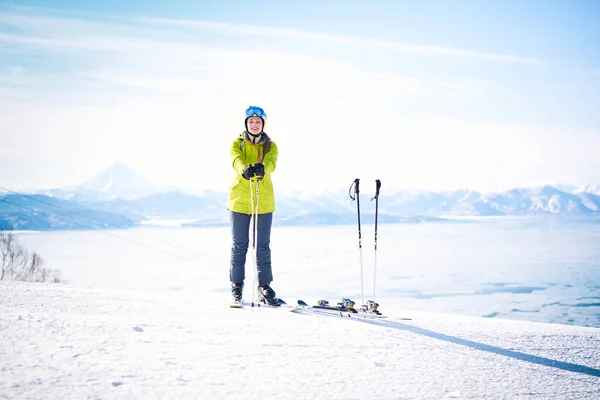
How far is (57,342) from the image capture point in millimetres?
2455

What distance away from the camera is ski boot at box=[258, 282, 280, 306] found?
4.23m

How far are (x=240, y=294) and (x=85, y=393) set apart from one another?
236 cm

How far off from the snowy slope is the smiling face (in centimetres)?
185

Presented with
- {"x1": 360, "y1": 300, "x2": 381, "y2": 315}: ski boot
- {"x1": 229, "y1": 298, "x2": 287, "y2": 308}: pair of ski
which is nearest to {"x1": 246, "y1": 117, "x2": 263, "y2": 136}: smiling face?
{"x1": 229, "y1": 298, "x2": 287, "y2": 308}: pair of ski

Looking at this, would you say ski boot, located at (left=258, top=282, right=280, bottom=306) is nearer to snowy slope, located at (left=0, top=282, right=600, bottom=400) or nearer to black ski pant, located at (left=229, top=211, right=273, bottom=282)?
black ski pant, located at (left=229, top=211, right=273, bottom=282)

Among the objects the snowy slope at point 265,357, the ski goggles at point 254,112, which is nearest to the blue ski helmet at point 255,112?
the ski goggles at point 254,112

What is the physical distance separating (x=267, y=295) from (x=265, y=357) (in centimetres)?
181

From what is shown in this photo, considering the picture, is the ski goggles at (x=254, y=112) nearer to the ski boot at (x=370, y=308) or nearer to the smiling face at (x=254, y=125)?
the smiling face at (x=254, y=125)

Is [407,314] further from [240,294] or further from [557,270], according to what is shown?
[557,270]

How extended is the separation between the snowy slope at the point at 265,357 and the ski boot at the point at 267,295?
61 centimetres

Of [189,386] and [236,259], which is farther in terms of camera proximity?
[236,259]

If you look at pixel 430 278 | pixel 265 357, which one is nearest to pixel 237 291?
pixel 265 357

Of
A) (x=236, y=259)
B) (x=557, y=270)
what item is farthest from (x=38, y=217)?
(x=236, y=259)

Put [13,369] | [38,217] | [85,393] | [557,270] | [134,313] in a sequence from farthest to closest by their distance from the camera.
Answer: [38,217] → [557,270] → [134,313] → [13,369] → [85,393]
